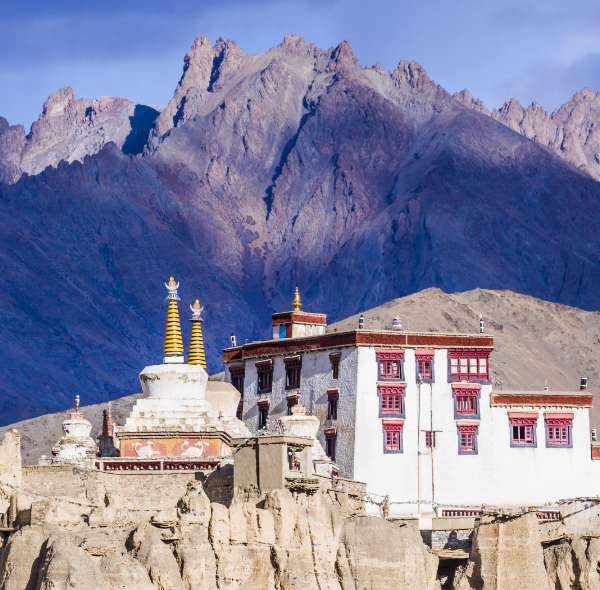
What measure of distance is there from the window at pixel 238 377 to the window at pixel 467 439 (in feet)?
46.8

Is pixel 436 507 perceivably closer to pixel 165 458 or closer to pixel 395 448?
pixel 395 448

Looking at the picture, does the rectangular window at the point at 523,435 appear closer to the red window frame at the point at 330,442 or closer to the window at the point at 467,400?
the window at the point at 467,400

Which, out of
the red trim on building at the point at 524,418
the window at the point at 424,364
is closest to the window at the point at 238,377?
the window at the point at 424,364

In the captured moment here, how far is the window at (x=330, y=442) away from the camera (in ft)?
238

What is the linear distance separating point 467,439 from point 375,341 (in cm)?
757

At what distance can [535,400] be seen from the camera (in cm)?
7469

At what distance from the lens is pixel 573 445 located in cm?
7494

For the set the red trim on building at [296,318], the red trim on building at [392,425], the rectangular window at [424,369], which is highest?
the red trim on building at [296,318]

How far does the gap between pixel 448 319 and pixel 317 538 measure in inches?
3883

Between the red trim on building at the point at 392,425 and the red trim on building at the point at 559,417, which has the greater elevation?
the red trim on building at the point at 559,417

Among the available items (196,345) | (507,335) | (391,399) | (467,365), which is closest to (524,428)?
(467,365)

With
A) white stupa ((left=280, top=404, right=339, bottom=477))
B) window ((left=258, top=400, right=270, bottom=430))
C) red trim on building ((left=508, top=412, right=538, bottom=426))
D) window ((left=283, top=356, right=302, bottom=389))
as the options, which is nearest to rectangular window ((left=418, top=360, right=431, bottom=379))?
red trim on building ((left=508, top=412, right=538, bottom=426))

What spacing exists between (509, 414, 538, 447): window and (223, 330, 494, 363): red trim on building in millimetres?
4335

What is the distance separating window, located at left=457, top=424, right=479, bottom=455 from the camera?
73.3 metres
